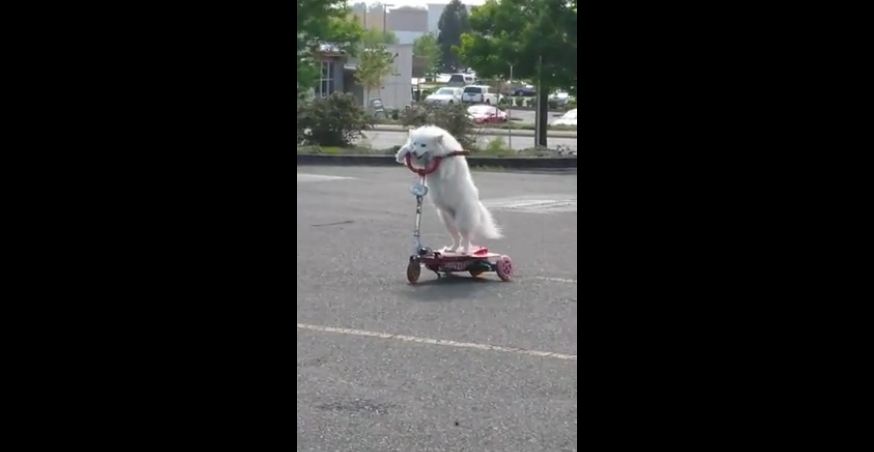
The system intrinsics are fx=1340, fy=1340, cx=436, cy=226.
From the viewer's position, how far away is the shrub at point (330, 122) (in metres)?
27.5

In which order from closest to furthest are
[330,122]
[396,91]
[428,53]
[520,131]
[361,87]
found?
[330,122], [520,131], [361,87], [396,91], [428,53]

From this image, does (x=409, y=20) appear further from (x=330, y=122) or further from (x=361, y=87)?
(x=330, y=122)

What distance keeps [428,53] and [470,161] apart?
61.2m

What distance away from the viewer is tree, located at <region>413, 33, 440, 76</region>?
84.2m

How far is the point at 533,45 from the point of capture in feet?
92.7

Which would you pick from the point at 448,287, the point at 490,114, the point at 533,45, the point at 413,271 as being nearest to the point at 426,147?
the point at 413,271

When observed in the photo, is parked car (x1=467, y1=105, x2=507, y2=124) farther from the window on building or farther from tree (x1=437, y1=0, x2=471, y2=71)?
tree (x1=437, y1=0, x2=471, y2=71)
